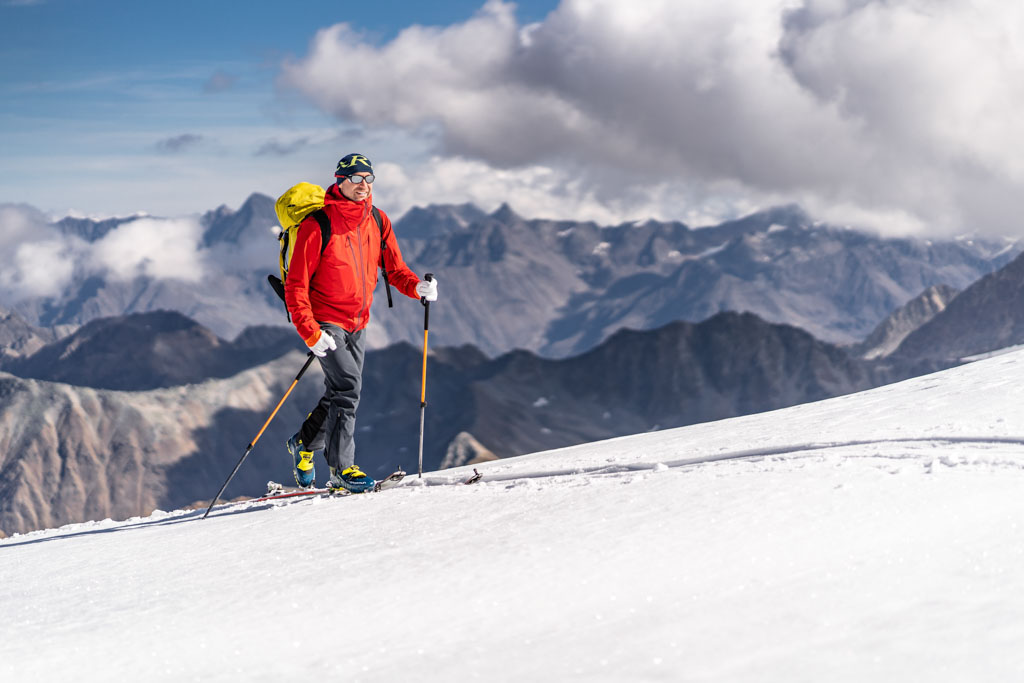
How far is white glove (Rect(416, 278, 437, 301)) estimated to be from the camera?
31.2ft

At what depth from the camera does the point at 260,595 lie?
521 cm

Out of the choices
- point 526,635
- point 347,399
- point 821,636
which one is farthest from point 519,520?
point 347,399

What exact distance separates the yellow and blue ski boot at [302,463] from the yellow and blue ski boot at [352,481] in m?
0.77

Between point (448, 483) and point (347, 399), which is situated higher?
point (347, 399)

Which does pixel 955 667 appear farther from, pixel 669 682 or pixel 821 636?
pixel 669 682

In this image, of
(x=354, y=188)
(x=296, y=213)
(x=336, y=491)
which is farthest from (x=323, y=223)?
(x=336, y=491)

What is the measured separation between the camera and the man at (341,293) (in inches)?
337

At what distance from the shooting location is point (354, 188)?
8.67 m

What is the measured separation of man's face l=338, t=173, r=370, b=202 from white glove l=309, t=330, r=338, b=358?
4.81 feet

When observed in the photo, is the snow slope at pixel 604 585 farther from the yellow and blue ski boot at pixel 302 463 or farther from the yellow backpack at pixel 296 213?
the yellow backpack at pixel 296 213

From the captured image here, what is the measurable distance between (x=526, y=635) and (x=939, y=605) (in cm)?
196

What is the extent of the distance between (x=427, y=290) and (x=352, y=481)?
2308 mm

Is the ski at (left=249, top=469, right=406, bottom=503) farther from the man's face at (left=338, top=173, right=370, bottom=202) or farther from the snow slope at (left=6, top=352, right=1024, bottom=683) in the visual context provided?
the man's face at (left=338, top=173, right=370, bottom=202)

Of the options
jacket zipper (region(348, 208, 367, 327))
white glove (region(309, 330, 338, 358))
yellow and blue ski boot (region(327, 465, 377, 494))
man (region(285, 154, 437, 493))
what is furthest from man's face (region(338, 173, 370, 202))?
yellow and blue ski boot (region(327, 465, 377, 494))
